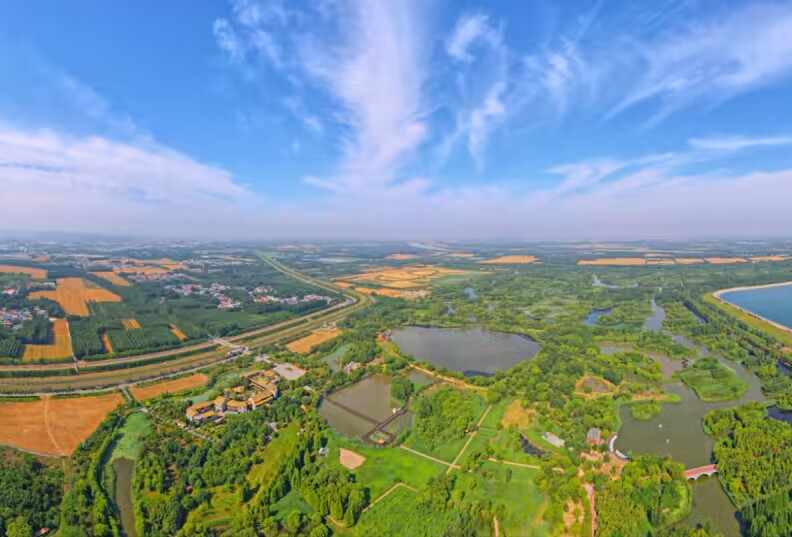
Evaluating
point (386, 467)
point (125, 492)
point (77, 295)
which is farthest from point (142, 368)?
point (77, 295)

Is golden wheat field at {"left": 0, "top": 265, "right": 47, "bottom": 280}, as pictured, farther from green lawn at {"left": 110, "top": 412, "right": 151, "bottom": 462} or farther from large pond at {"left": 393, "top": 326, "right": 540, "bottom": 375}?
large pond at {"left": 393, "top": 326, "right": 540, "bottom": 375}

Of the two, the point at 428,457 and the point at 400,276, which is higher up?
the point at 400,276

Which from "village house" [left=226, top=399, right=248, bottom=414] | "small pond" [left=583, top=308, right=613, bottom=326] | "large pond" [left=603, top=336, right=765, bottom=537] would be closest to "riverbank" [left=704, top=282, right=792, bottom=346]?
"small pond" [left=583, top=308, right=613, bottom=326]

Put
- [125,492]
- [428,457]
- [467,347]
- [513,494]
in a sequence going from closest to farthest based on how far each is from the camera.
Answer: [513,494] → [125,492] → [428,457] → [467,347]

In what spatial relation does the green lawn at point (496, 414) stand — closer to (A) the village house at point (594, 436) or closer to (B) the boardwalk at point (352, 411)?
(A) the village house at point (594, 436)

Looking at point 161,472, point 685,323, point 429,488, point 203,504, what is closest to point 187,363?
point 161,472

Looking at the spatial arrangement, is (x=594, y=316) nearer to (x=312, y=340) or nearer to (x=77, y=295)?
(x=312, y=340)

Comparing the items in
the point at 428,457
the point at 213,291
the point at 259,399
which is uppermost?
the point at 213,291
